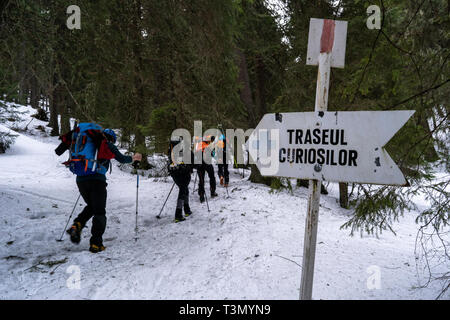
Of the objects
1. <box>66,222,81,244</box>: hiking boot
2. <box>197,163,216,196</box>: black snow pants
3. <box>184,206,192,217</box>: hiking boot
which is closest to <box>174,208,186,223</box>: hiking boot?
<box>184,206,192,217</box>: hiking boot

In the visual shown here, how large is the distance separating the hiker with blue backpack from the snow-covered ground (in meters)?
0.47

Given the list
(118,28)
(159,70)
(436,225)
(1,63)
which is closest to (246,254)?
(436,225)

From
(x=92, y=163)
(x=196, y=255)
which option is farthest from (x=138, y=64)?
(x=196, y=255)

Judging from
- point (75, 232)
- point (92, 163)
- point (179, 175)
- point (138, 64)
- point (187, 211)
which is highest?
point (138, 64)

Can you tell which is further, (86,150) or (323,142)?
(86,150)

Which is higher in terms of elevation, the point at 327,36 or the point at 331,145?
the point at 327,36

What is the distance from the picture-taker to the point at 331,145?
76.8 inches

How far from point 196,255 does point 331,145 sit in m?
3.35

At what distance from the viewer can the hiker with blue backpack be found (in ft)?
14.1

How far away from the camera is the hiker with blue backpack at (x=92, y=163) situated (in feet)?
14.1

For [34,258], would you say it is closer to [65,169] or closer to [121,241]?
[121,241]

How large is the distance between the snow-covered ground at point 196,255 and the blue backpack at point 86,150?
1.48 meters

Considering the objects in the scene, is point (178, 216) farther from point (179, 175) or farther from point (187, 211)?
point (179, 175)

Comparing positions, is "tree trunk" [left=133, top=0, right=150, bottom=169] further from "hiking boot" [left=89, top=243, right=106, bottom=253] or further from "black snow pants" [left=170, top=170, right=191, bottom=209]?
"hiking boot" [left=89, top=243, right=106, bottom=253]
